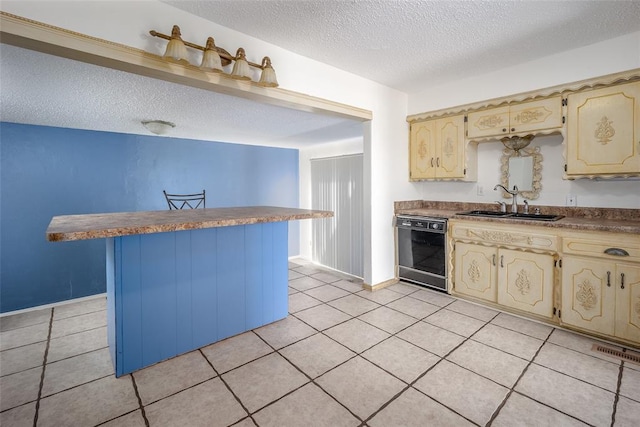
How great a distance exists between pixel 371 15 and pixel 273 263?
2.11m

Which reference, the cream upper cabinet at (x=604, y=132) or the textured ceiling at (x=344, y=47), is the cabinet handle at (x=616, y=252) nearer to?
the cream upper cabinet at (x=604, y=132)

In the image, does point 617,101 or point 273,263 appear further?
point 273,263

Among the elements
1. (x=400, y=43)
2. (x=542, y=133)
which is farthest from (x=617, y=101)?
(x=400, y=43)

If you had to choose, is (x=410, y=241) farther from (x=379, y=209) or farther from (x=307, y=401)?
(x=307, y=401)

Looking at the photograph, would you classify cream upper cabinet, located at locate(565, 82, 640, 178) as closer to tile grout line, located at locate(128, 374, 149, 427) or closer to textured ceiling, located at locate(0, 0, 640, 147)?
textured ceiling, located at locate(0, 0, 640, 147)

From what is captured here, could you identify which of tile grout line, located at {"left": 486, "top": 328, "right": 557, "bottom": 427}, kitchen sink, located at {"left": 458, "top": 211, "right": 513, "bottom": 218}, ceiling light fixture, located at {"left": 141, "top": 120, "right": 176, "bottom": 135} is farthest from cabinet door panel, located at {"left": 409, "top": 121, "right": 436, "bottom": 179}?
ceiling light fixture, located at {"left": 141, "top": 120, "right": 176, "bottom": 135}

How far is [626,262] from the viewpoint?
2180 millimetres

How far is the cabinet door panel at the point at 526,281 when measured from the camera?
258cm

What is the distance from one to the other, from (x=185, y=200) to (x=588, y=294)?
4695 millimetres

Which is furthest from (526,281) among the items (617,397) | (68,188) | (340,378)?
(68,188)

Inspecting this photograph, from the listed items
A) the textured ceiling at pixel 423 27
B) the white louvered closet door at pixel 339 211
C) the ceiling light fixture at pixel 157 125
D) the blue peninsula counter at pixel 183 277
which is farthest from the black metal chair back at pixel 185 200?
the textured ceiling at pixel 423 27

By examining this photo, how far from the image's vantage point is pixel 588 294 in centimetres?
236

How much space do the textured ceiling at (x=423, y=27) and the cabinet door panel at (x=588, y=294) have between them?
1.81 m

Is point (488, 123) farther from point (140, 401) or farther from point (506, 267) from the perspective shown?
point (140, 401)
